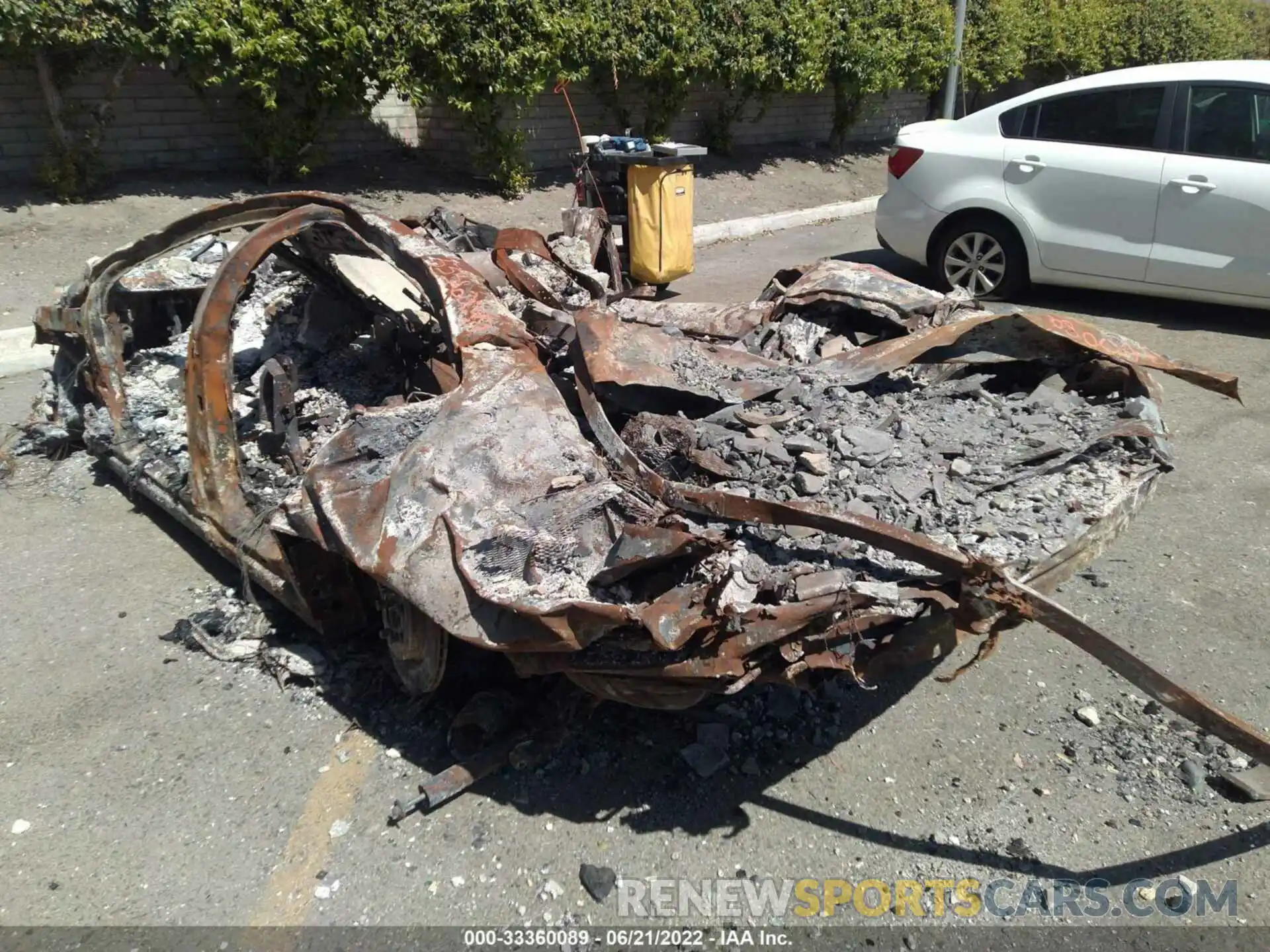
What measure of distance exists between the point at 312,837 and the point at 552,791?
69 cm

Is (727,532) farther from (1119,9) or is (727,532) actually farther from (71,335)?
(1119,9)

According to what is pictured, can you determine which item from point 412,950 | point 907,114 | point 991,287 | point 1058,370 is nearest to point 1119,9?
point 907,114

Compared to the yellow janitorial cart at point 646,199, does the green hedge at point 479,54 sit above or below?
above

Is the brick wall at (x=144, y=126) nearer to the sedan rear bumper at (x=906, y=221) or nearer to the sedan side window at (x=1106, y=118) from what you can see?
the sedan rear bumper at (x=906, y=221)

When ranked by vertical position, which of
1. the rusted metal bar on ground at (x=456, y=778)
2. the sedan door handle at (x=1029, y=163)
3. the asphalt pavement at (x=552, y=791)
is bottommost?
the asphalt pavement at (x=552, y=791)

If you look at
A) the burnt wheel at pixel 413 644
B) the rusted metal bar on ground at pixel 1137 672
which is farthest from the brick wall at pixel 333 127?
the rusted metal bar on ground at pixel 1137 672

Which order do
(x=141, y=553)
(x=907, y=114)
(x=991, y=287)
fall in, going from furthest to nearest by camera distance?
(x=907, y=114)
(x=991, y=287)
(x=141, y=553)

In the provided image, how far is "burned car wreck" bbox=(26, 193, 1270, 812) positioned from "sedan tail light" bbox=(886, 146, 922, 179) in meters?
3.67

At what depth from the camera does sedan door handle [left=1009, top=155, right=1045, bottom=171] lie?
6691 mm

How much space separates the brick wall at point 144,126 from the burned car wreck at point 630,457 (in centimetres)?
637

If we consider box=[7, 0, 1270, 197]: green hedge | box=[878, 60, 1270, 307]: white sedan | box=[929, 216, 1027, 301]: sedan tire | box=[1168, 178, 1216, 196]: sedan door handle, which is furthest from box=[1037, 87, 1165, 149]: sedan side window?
box=[7, 0, 1270, 197]: green hedge

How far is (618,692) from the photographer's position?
2348 millimetres

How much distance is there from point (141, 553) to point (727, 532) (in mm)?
3013

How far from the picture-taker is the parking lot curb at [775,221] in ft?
35.0
